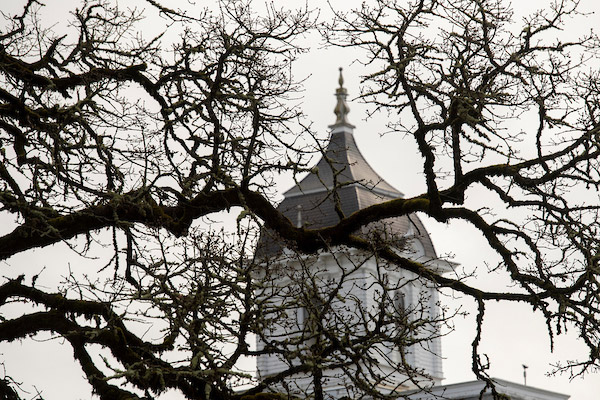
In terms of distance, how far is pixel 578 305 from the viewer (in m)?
11.7

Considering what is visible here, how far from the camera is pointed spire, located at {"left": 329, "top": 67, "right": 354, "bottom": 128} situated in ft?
183

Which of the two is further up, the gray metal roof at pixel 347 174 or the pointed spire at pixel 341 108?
the pointed spire at pixel 341 108

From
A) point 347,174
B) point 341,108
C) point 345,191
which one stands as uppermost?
point 341,108

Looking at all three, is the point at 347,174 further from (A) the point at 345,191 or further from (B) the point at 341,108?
(B) the point at 341,108

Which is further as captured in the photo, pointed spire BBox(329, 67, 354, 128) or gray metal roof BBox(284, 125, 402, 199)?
pointed spire BBox(329, 67, 354, 128)

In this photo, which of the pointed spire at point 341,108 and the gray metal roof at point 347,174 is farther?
the pointed spire at point 341,108

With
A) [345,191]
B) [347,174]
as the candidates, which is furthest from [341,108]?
[347,174]

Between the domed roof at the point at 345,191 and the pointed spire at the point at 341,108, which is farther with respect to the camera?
the pointed spire at the point at 341,108

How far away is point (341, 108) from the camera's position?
185 feet

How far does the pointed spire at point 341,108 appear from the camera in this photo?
183 feet

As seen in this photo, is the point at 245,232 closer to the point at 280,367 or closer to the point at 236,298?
the point at 236,298

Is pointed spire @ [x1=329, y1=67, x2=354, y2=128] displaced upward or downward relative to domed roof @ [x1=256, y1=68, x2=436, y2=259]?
upward

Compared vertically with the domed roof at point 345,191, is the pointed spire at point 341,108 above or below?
above

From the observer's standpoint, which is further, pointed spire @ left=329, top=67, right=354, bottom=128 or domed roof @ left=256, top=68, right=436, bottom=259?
pointed spire @ left=329, top=67, right=354, bottom=128
